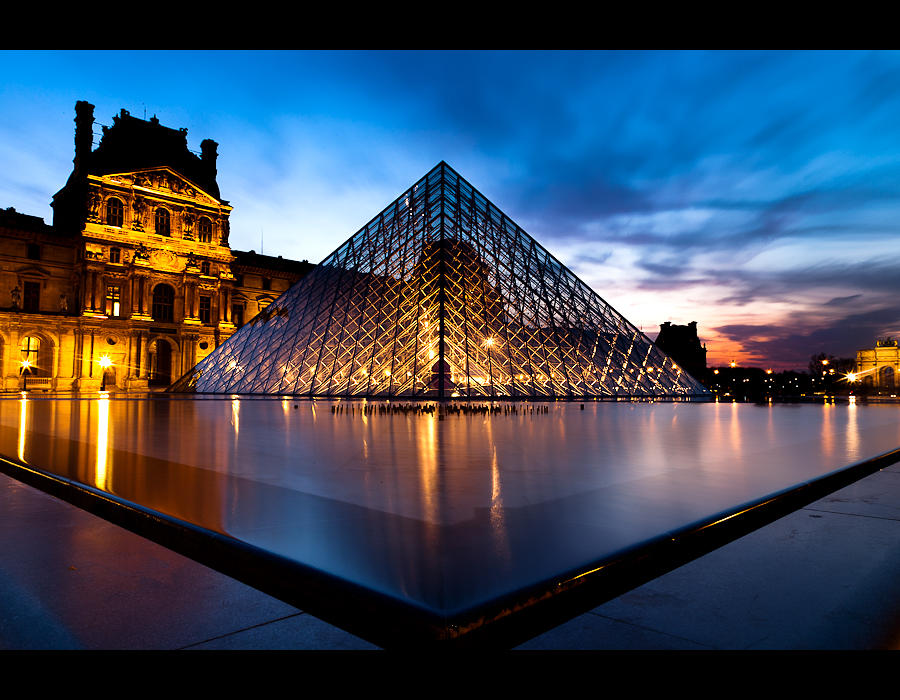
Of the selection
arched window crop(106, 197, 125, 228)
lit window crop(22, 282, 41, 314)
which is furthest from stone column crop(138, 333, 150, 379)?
arched window crop(106, 197, 125, 228)

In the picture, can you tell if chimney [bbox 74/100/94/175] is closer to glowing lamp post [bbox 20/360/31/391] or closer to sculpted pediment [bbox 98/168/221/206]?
sculpted pediment [bbox 98/168/221/206]

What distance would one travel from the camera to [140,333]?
132 ft

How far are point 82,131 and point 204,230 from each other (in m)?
11.2

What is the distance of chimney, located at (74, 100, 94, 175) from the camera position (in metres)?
42.3

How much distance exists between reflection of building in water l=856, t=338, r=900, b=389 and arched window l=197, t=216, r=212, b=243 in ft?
289

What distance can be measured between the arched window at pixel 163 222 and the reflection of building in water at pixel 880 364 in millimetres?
90817

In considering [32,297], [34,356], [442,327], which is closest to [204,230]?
[32,297]

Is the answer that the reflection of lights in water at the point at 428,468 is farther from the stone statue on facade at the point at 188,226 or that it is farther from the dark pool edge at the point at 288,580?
the stone statue on facade at the point at 188,226

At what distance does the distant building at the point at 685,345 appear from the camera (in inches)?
3270

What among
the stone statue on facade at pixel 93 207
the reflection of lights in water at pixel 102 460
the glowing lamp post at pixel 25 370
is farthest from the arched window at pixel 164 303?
the reflection of lights in water at pixel 102 460

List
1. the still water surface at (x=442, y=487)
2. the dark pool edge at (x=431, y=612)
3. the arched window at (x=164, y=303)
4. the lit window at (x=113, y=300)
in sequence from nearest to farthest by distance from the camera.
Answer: the dark pool edge at (x=431, y=612) → the still water surface at (x=442, y=487) → the lit window at (x=113, y=300) → the arched window at (x=164, y=303)
